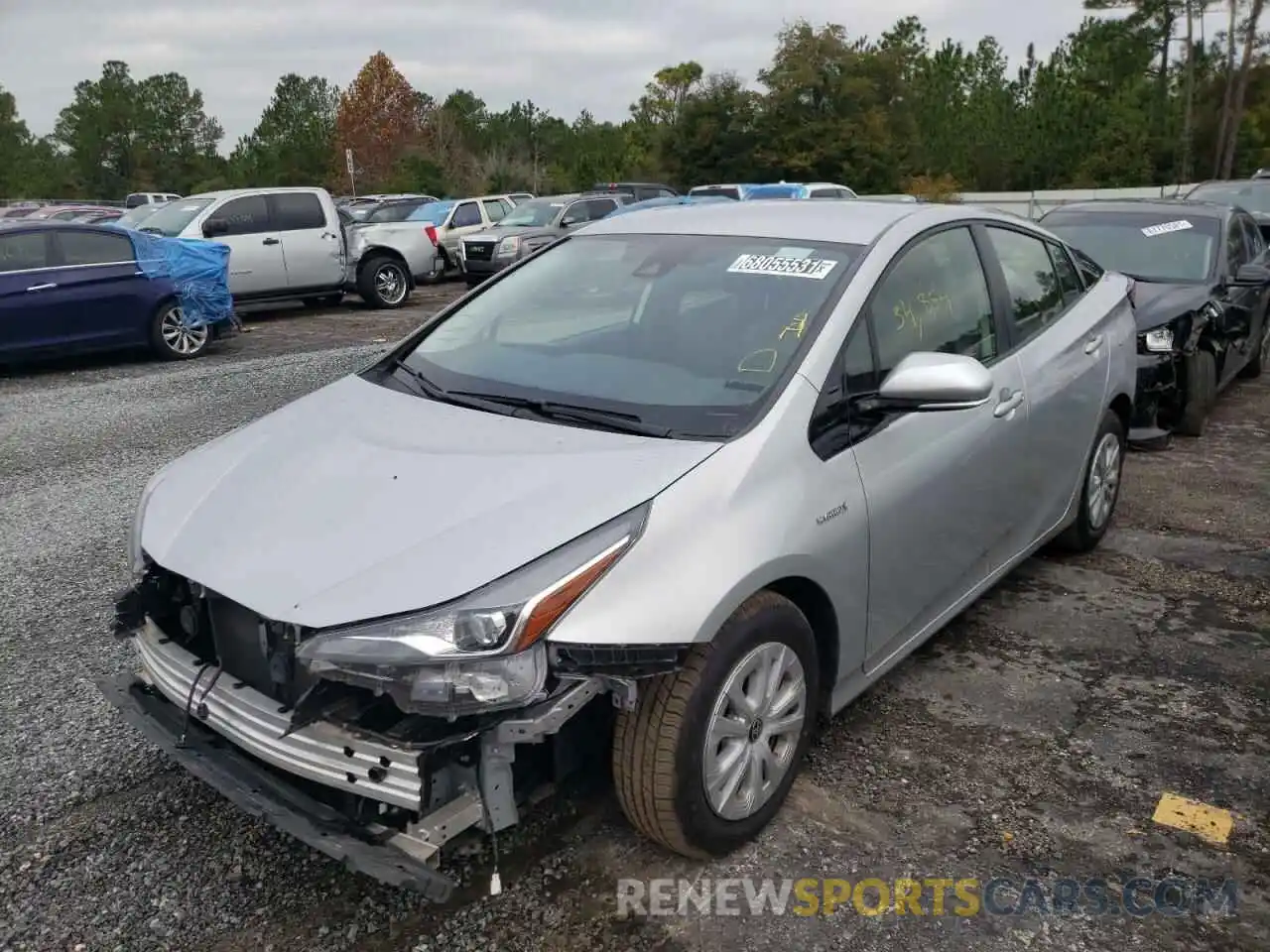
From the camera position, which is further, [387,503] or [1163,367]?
[1163,367]

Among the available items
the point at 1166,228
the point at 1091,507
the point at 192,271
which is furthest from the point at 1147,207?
the point at 192,271

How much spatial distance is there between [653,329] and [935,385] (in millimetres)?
925

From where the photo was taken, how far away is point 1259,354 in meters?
9.13

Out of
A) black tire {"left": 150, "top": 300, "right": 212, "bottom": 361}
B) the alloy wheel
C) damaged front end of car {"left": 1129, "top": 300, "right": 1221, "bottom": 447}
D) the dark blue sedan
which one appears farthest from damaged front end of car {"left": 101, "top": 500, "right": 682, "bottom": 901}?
black tire {"left": 150, "top": 300, "right": 212, "bottom": 361}

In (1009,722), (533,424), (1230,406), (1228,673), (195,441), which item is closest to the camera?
(533,424)

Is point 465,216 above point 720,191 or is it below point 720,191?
below

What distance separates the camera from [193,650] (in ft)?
9.13

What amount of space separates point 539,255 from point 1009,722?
2.47 meters

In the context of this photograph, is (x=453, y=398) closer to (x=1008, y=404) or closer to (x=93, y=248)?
(x=1008, y=404)

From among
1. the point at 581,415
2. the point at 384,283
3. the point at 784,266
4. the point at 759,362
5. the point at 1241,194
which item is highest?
the point at 784,266

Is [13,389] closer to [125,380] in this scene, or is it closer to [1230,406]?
[125,380]

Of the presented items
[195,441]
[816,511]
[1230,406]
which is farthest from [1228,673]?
[195,441]

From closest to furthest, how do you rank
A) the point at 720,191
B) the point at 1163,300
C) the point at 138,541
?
the point at 138,541
the point at 1163,300
the point at 720,191

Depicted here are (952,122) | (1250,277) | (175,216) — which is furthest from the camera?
(952,122)
